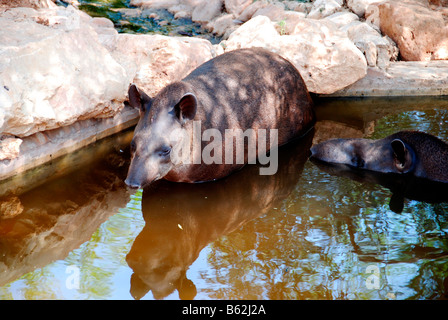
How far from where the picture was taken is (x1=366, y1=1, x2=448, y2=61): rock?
11.6 meters

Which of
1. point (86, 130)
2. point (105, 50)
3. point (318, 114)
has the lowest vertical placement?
point (318, 114)

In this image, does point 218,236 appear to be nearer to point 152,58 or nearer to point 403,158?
point 403,158

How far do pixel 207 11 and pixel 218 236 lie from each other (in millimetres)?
10644

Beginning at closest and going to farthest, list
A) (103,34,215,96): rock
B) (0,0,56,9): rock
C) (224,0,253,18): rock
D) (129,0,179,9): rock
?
1. (0,0,56,9): rock
2. (103,34,215,96): rock
3. (224,0,253,18): rock
4. (129,0,179,9): rock

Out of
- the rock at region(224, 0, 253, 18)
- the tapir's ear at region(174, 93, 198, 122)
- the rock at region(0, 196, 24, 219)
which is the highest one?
the tapir's ear at region(174, 93, 198, 122)

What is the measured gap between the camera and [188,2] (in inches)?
638

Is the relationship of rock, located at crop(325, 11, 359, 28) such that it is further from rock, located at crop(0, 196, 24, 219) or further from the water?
rock, located at crop(0, 196, 24, 219)

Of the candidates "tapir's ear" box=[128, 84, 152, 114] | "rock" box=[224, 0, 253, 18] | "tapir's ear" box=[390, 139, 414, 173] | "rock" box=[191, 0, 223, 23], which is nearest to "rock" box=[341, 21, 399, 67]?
"rock" box=[224, 0, 253, 18]

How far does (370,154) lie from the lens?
306 inches

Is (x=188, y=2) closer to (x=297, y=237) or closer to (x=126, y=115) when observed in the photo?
(x=126, y=115)

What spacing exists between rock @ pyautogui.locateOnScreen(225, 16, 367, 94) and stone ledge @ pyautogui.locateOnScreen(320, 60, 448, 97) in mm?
724

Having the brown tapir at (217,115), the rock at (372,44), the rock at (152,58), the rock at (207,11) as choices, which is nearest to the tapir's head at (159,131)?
the brown tapir at (217,115)

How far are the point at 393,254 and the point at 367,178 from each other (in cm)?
219
